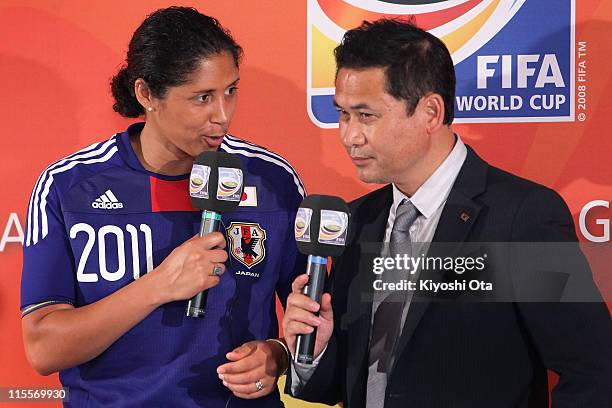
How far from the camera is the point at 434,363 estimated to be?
195cm

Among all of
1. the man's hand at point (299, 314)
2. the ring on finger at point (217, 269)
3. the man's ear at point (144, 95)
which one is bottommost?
the man's hand at point (299, 314)

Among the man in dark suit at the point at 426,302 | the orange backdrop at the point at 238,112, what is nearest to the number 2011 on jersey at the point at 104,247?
the man in dark suit at the point at 426,302

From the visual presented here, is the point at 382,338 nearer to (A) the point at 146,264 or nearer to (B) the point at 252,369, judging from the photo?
(B) the point at 252,369

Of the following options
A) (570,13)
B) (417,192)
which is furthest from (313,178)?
(570,13)

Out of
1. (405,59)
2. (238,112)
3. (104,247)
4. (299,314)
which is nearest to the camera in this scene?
(299,314)

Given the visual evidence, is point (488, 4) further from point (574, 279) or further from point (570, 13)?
point (574, 279)

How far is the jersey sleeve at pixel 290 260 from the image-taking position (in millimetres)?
2271

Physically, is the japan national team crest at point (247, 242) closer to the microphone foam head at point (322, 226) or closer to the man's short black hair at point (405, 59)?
the microphone foam head at point (322, 226)

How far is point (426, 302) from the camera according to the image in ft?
6.42

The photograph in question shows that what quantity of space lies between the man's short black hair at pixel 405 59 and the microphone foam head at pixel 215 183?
38 centimetres

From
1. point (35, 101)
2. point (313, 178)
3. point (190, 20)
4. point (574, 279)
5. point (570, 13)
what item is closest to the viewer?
point (574, 279)

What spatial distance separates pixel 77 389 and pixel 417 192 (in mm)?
962

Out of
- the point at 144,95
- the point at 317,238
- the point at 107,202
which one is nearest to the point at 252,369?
the point at 317,238

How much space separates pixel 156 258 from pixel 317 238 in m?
0.53
